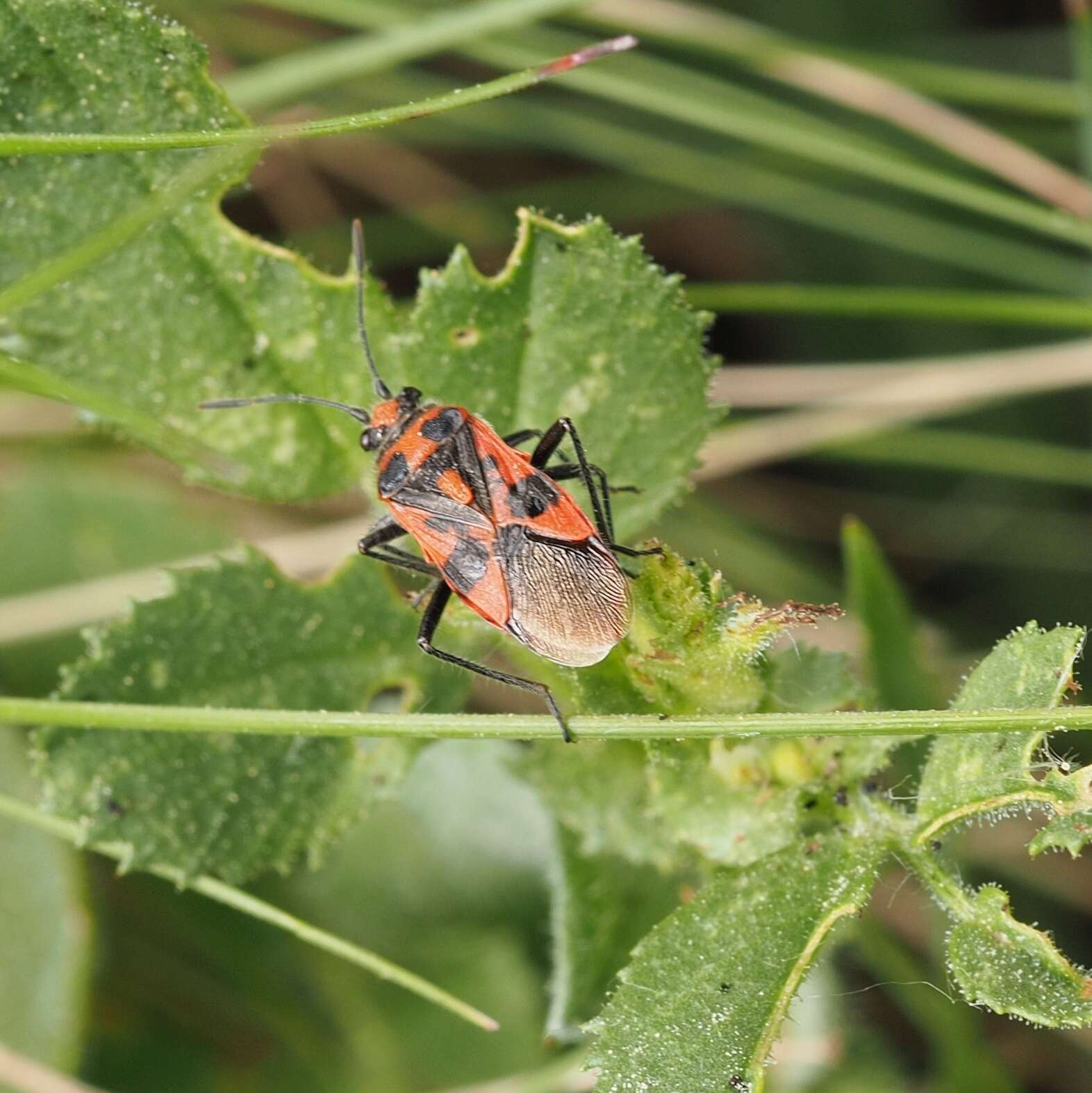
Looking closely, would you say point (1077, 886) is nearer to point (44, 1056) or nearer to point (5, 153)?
point (44, 1056)

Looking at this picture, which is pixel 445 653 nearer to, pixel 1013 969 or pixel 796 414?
pixel 1013 969

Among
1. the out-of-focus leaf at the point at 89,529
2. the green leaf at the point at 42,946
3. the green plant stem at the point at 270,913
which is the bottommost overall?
the green leaf at the point at 42,946

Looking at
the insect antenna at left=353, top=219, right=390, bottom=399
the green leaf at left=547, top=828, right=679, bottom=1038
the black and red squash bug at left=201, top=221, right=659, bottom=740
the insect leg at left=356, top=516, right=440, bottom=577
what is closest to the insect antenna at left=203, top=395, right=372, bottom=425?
the black and red squash bug at left=201, top=221, right=659, bottom=740

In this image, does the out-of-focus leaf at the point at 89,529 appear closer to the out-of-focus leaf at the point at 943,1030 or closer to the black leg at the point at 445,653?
the black leg at the point at 445,653

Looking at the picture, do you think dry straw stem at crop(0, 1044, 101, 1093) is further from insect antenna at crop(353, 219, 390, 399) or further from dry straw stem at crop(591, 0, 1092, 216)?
dry straw stem at crop(591, 0, 1092, 216)

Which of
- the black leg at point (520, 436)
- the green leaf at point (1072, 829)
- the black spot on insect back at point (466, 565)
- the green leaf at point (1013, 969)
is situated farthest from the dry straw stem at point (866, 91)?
the green leaf at point (1013, 969)
